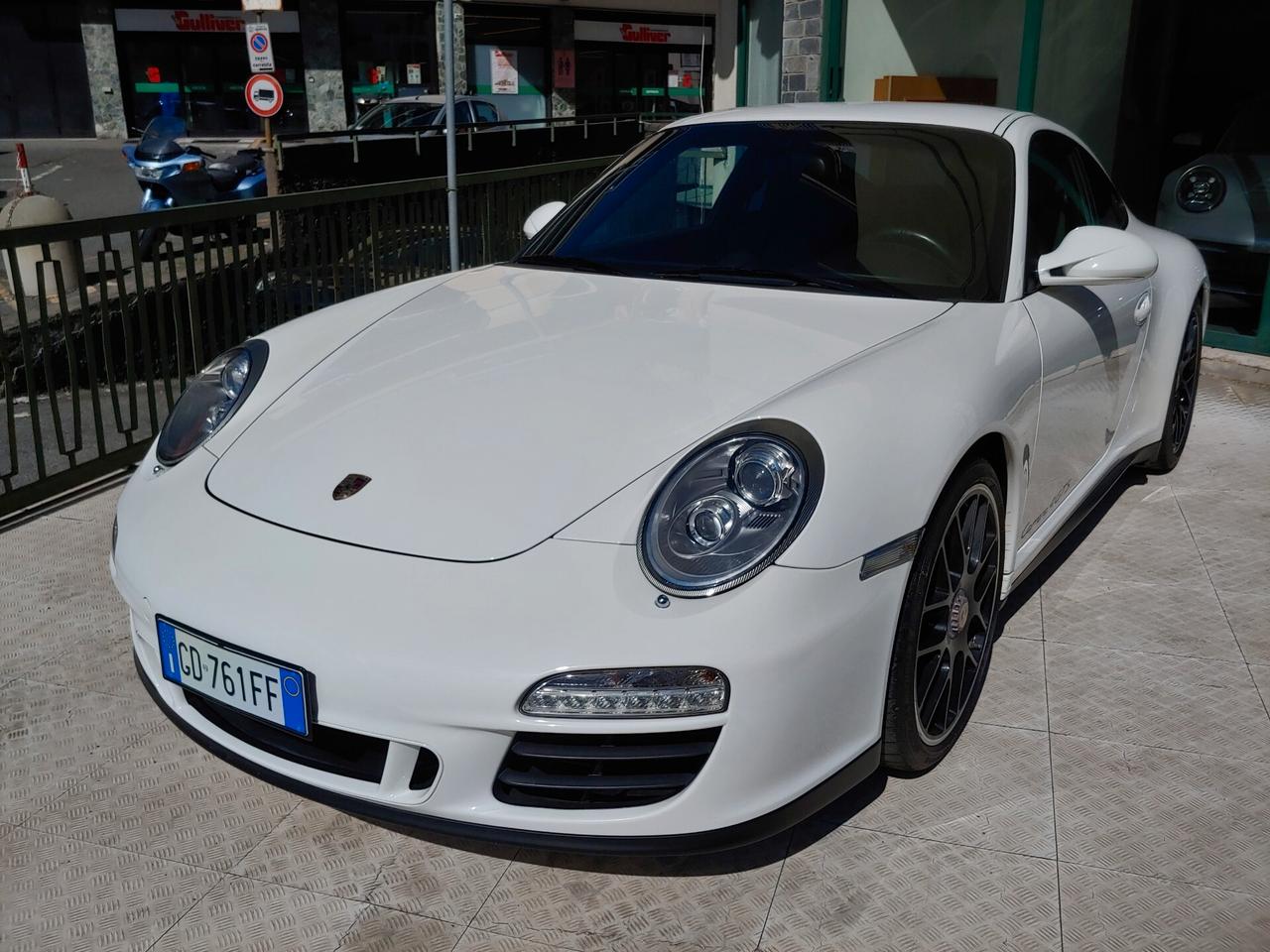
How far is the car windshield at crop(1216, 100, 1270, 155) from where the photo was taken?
22.1 ft

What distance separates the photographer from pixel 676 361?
260cm

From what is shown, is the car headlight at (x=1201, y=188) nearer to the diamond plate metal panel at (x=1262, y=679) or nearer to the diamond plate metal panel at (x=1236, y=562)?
the diamond plate metal panel at (x=1236, y=562)

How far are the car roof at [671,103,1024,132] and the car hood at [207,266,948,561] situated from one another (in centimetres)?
77

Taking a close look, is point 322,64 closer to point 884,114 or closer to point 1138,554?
point 884,114

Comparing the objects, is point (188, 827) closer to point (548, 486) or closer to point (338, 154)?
point (548, 486)

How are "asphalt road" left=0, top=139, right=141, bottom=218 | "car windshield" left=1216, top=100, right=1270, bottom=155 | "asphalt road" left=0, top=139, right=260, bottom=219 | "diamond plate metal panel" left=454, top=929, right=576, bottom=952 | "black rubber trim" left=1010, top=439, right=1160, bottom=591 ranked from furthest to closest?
"asphalt road" left=0, top=139, right=141, bottom=218
"asphalt road" left=0, top=139, right=260, bottom=219
"car windshield" left=1216, top=100, right=1270, bottom=155
"black rubber trim" left=1010, top=439, right=1160, bottom=591
"diamond plate metal panel" left=454, top=929, right=576, bottom=952

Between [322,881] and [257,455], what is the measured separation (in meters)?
0.90

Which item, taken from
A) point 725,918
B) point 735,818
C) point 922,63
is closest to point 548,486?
point 735,818

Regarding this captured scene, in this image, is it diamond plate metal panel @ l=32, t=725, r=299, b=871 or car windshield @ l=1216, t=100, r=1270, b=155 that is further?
car windshield @ l=1216, t=100, r=1270, b=155

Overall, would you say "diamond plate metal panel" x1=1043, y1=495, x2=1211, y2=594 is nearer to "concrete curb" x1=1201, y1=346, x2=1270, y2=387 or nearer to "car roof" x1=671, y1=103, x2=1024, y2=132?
"car roof" x1=671, y1=103, x2=1024, y2=132

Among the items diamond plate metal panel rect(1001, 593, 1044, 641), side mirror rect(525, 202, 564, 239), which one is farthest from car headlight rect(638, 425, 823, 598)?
side mirror rect(525, 202, 564, 239)

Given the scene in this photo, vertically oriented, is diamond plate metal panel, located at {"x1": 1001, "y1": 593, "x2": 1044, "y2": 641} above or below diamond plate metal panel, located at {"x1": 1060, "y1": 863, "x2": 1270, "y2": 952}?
below

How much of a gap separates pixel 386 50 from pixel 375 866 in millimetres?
28780

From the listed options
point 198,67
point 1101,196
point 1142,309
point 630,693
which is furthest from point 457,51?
point 630,693
